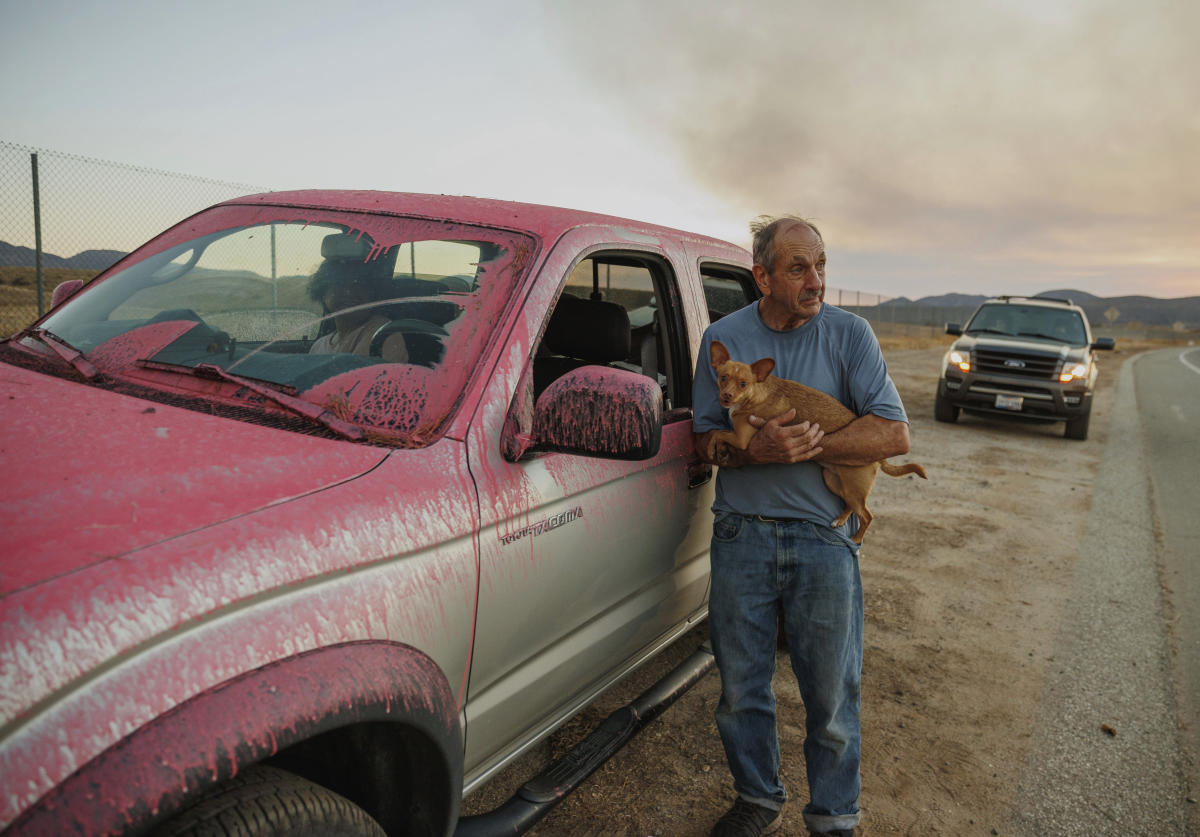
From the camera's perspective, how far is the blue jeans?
2.49 meters

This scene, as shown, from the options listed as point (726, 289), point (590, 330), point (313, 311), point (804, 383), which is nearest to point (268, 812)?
point (313, 311)

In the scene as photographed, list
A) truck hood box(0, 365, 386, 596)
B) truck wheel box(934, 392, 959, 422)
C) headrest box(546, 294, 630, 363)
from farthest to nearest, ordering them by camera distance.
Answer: truck wheel box(934, 392, 959, 422)
headrest box(546, 294, 630, 363)
truck hood box(0, 365, 386, 596)

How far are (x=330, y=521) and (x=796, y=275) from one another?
169 cm

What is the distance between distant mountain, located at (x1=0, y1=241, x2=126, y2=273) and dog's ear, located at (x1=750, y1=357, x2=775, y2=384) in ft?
22.5

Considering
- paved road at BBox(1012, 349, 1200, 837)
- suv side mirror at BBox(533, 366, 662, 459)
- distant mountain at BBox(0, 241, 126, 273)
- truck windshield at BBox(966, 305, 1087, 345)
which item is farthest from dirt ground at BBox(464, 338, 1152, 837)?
distant mountain at BBox(0, 241, 126, 273)

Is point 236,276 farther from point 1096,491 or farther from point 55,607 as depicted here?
point 1096,491

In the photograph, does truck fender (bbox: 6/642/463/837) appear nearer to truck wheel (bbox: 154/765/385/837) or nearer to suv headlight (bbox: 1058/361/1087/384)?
truck wheel (bbox: 154/765/385/837)

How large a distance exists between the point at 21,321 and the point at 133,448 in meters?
8.15

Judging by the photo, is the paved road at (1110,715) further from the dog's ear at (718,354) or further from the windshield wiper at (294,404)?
the windshield wiper at (294,404)

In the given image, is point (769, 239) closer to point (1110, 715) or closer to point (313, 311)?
point (313, 311)

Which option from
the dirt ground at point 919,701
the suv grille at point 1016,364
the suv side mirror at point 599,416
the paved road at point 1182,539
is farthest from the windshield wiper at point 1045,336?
the suv side mirror at point 599,416

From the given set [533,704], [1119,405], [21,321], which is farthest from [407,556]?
[1119,405]

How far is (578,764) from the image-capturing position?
235 cm

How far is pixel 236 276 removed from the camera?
2531 mm
